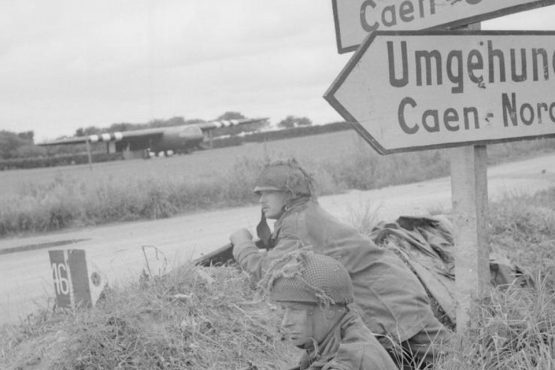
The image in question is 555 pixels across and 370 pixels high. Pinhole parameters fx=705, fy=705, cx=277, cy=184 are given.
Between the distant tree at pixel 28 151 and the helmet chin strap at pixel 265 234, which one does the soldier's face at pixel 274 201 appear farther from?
the distant tree at pixel 28 151

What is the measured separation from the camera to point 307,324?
8.15 feet

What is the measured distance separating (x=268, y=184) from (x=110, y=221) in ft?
33.8

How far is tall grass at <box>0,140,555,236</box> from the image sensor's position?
13758 millimetres

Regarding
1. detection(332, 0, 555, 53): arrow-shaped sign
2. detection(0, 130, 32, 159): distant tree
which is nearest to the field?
detection(0, 130, 32, 159): distant tree

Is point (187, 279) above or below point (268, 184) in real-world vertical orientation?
below

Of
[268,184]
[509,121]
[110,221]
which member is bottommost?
[110,221]

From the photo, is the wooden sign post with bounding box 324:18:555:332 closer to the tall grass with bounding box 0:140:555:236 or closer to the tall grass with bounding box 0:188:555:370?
the tall grass with bounding box 0:188:555:370

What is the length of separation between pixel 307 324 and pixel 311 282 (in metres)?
0.15

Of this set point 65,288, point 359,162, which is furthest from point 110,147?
point 65,288

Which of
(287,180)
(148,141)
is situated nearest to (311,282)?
(287,180)

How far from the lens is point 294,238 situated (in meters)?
4.15

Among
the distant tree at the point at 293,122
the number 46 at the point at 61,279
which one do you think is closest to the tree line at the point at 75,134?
the distant tree at the point at 293,122

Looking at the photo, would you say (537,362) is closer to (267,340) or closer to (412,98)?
(412,98)

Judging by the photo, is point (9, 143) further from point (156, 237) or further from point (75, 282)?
point (75, 282)
